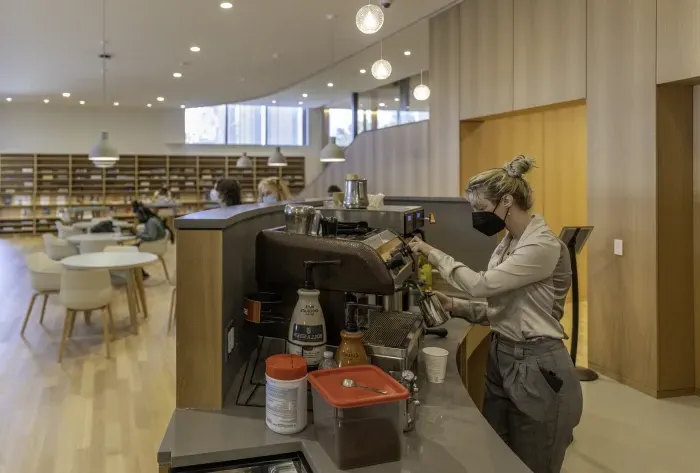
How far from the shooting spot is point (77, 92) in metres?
12.3

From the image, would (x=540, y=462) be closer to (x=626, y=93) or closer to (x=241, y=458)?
(x=241, y=458)

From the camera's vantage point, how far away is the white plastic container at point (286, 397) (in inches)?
59.6

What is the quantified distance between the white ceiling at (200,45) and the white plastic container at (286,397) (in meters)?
5.43

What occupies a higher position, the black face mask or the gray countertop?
the black face mask

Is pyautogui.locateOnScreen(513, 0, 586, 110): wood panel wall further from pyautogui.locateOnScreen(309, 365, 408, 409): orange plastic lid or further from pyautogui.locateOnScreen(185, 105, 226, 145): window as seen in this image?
pyautogui.locateOnScreen(185, 105, 226, 145): window

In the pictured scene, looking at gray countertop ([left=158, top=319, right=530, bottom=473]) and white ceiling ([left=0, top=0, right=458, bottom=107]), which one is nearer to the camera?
gray countertop ([left=158, top=319, right=530, bottom=473])

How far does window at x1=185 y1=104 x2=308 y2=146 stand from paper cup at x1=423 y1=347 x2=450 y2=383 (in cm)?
1506

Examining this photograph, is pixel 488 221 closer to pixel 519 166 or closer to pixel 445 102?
pixel 519 166

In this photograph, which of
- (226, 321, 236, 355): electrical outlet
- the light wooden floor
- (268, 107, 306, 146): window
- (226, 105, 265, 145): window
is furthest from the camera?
(268, 107, 306, 146): window

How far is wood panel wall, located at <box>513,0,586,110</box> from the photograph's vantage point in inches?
187

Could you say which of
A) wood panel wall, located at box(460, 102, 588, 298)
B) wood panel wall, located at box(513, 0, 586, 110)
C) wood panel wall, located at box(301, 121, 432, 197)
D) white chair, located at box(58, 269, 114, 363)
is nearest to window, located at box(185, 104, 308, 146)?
wood panel wall, located at box(301, 121, 432, 197)

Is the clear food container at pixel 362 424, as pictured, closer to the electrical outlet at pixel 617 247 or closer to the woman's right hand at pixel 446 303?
the woman's right hand at pixel 446 303

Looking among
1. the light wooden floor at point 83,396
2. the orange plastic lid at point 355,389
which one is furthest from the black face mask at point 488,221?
the light wooden floor at point 83,396

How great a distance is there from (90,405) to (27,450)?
2.22 feet
